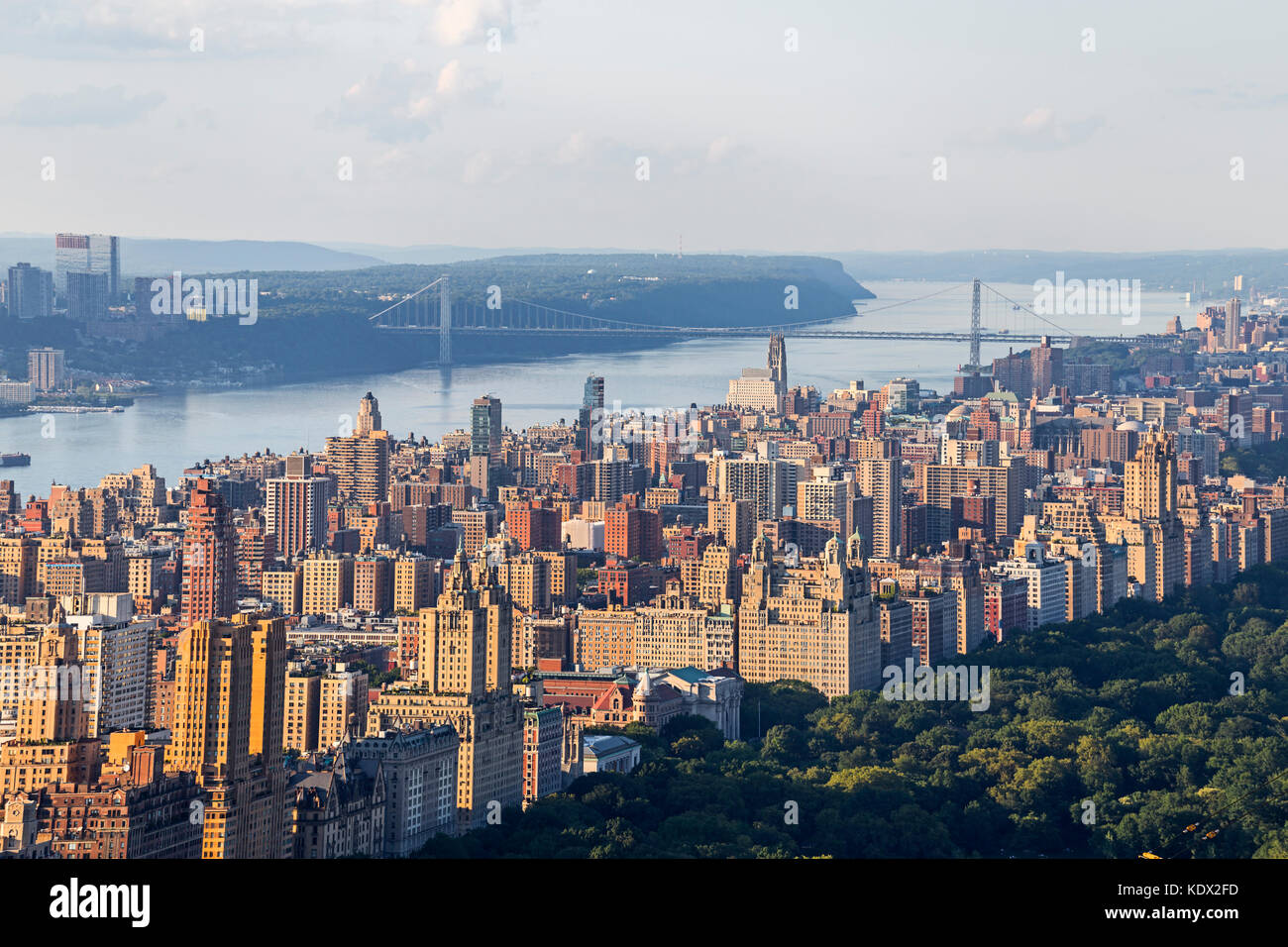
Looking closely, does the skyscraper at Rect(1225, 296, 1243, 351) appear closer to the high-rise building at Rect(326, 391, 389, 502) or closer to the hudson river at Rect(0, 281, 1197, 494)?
the hudson river at Rect(0, 281, 1197, 494)

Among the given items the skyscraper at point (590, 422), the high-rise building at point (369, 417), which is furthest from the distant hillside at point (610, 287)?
Answer: the high-rise building at point (369, 417)

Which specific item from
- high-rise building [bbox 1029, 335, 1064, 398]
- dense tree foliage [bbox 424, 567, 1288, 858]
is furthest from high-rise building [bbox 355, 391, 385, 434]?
high-rise building [bbox 1029, 335, 1064, 398]

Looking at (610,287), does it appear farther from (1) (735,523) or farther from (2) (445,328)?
(1) (735,523)

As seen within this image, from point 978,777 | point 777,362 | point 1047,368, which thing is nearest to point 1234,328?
point 1047,368

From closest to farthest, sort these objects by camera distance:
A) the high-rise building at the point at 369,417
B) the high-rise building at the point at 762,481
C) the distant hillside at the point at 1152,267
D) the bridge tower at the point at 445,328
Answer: the high-rise building at the point at 762,481, the high-rise building at the point at 369,417, the bridge tower at the point at 445,328, the distant hillside at the point at 1152,267

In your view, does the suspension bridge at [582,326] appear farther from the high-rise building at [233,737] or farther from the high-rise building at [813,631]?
the high-rise building at [233,737]
